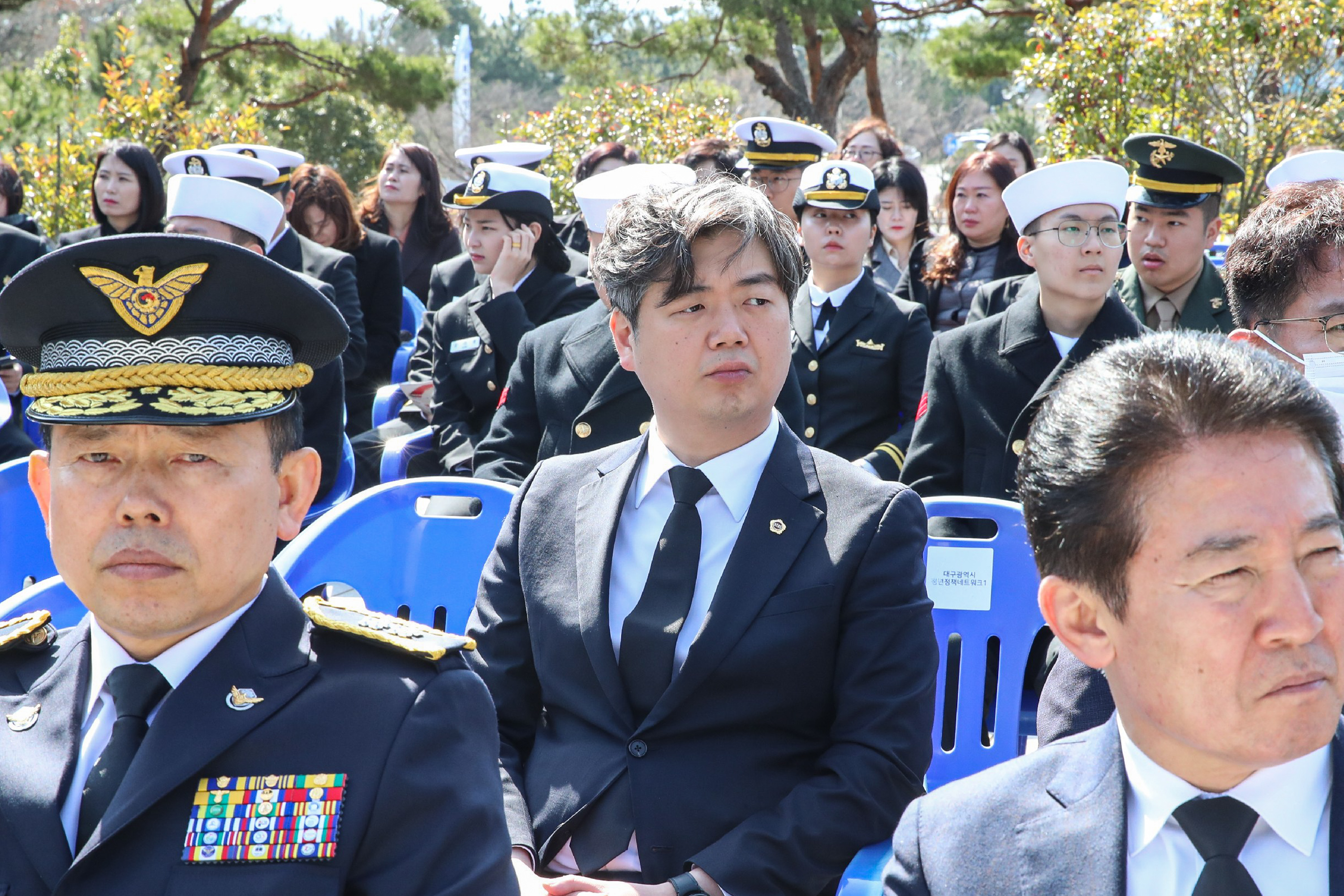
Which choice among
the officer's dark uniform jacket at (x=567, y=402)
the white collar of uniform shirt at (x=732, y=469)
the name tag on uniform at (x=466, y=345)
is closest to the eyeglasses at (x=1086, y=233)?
the officer's dark uniform jacket at (x=567, y=402)

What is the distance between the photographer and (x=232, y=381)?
5.59 ft

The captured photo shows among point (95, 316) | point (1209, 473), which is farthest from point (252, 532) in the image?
point (1209, 473)

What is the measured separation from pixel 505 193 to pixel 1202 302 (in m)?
2.75

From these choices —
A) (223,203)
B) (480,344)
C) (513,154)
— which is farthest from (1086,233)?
(513,154)

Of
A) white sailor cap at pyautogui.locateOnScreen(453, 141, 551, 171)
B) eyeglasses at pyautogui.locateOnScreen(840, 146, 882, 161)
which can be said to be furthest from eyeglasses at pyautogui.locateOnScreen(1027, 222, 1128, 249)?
white sailor cap at pyautogui.locateOnScreen(453, 141, 551, 171)

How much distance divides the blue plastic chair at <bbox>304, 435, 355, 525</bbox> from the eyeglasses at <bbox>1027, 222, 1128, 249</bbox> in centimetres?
246

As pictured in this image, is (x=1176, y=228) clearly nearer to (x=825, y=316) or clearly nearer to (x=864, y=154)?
(x=825, y=316)

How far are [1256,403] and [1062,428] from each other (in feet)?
0.72

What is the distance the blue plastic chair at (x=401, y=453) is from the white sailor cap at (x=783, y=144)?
2342 millimetres

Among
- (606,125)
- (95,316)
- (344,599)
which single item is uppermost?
(606,125)

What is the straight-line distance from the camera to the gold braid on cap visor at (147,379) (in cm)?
168

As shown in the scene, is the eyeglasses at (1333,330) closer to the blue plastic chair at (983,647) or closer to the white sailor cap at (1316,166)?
the blue plastic chair at (983,647)

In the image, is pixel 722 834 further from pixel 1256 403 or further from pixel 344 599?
pixel 1256 403

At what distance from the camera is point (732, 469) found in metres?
2.48
